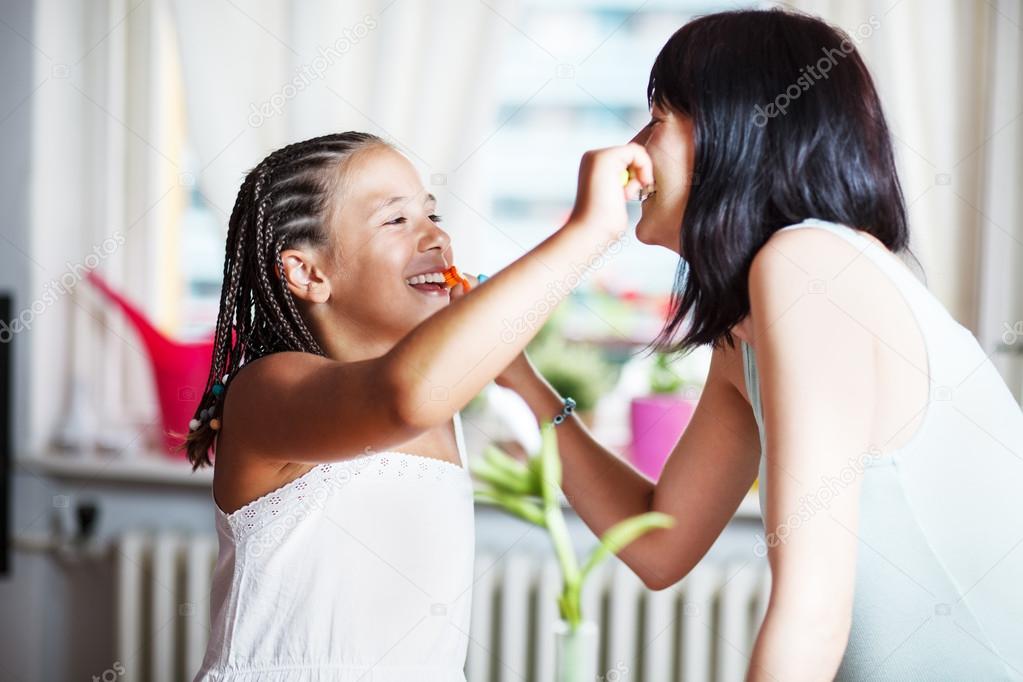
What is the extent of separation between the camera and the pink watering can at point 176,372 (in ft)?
6.79

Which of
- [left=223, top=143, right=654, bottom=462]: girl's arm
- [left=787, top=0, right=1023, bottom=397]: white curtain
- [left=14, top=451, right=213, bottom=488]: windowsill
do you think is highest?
[left=787, top=0, right=1023, bottom=397]: white curtain

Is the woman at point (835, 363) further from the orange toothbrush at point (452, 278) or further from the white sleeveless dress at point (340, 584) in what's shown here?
the white sleeveless dress at point (340, 584)

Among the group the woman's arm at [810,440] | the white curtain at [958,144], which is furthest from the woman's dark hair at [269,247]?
the white curtain at [958,144]

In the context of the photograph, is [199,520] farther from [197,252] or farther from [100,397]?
[197,252]

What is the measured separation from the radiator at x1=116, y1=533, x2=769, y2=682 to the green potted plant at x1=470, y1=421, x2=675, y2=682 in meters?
0.83

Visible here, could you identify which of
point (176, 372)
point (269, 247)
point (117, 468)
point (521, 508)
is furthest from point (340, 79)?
point (521, 508)

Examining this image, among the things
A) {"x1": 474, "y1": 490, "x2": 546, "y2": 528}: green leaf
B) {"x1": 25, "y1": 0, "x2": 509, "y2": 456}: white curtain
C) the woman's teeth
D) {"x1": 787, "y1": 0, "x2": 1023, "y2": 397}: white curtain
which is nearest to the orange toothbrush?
the woman's teeth

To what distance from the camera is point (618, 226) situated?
0.78 meters

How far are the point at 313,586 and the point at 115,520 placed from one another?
1.35m

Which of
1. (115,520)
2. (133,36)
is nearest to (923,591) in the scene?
(115,520)

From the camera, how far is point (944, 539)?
2.69 ft

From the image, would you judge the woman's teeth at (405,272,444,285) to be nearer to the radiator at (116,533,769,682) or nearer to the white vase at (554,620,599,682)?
the white vase at (554,620,599,682)

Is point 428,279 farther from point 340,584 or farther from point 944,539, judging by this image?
point 944,539

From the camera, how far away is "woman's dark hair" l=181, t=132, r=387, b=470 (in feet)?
3.47
